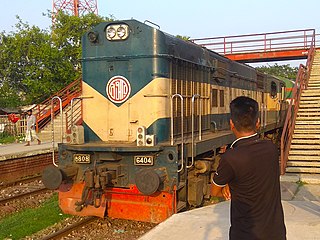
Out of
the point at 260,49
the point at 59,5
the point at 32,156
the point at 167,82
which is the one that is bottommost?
the point at 32,156

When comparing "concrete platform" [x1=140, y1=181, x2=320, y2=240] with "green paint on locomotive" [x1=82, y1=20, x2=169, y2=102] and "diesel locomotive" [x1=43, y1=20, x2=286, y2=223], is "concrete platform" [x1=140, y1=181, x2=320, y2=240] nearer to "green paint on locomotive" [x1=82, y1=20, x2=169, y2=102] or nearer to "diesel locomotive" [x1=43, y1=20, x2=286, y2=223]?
"diesel locomotive" [x1=43, y1=20, x2=286, y2=223]

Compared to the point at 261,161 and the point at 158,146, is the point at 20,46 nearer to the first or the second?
the point at 158,146

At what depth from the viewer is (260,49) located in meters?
26.2

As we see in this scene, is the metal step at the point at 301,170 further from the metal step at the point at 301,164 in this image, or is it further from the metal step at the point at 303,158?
the metal step at the point at 303,158

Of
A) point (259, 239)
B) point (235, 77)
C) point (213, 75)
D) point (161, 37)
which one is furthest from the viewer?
point (235, 77)

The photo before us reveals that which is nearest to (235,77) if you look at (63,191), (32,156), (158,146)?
(158,146)

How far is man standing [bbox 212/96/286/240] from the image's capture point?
292 cm

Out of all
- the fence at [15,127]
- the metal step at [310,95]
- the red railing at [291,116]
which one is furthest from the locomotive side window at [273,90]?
the fence at [15,127]

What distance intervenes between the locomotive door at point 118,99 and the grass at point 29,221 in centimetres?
201

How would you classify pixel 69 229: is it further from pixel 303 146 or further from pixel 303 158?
pixel 303 146

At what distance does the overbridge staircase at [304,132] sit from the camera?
10.3m

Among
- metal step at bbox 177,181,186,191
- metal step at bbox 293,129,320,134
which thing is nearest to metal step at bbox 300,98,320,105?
metal step at bbox 293,129,320,134

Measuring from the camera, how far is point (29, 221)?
736 centimetres

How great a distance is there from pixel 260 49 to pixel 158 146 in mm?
21653
